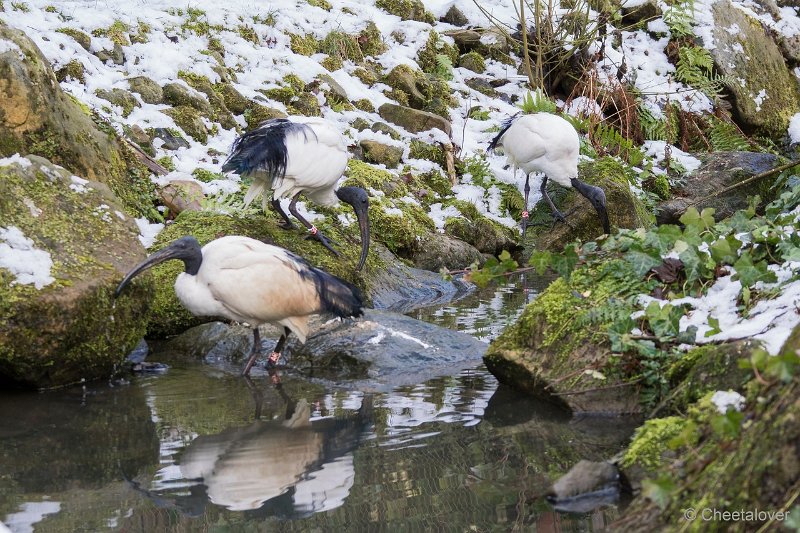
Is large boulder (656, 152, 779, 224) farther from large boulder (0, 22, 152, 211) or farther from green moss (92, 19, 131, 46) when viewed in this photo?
large boulder (0, 22, 152, 211)

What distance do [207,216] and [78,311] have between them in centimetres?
276

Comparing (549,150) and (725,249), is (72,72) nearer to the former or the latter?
(549,150)

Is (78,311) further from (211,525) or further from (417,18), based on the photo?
(417,18)

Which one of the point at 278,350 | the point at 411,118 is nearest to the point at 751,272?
the point at 278,350

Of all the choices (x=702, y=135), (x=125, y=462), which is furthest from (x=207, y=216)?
(x=702, y=135)

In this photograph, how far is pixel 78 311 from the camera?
620 centimetres

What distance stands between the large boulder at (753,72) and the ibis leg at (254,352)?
38.3 ft

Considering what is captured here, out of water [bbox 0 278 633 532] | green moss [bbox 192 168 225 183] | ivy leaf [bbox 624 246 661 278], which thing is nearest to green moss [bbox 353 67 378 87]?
green moss [bbox 192 168 225 183]

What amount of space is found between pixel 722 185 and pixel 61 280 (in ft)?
32.7

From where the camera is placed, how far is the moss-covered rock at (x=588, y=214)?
12.2 meters

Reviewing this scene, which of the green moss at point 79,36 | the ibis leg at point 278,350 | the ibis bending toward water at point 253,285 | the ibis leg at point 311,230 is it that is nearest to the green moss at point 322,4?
the green moss at point 79,36

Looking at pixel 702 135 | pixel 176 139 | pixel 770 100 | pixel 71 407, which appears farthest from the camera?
pixel 770 100

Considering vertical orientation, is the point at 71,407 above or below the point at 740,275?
below

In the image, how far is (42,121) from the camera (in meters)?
8.05
